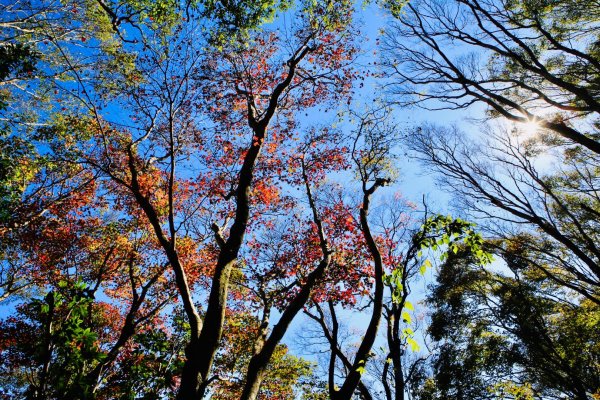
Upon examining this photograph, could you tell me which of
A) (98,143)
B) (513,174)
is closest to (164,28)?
(98,143)

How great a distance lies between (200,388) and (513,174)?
11.9m

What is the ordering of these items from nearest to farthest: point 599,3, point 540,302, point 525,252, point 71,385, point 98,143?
1. point 71,385
2. point 599,3
3. point 98,143
4. point 525,252
5. point 540,302

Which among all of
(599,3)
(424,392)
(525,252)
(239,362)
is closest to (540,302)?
(525,252)

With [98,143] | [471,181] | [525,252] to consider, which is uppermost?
[98,143]

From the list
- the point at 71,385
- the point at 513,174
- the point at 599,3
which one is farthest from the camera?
the point at 513,174

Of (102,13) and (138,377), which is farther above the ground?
(102,13)

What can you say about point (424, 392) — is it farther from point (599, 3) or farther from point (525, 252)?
point (599, 3)

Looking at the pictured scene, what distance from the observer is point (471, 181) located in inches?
461

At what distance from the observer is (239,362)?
14258 mm

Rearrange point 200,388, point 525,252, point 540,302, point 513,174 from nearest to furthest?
point 200,388 → point 513,174 → point 525,252 → point 540,302

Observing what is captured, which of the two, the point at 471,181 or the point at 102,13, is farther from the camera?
the point at 102,13

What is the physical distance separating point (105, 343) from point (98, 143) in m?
10.1

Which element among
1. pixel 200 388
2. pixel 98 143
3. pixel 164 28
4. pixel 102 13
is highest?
pixel 102 13

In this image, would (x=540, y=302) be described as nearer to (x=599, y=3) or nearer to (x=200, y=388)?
(x=599, y=3)
